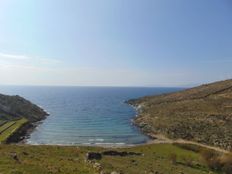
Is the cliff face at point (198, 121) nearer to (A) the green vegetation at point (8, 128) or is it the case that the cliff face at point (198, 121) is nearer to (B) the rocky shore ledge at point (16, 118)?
(B) the rocky shore ledge at point (16, 118)

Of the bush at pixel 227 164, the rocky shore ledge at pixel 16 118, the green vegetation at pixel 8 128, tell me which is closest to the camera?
the bush at pixel 227 164

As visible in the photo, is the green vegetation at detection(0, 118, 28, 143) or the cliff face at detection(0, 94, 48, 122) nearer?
the green vegetation at detection(0, 118, 28, 143)

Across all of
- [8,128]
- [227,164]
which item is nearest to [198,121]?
[8,128]

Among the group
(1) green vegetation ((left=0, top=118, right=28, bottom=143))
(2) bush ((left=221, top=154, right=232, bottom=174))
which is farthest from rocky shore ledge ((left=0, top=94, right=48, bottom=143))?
(2) bush ((left=221, top=154, right=232, bottom=174))

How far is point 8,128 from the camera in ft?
356

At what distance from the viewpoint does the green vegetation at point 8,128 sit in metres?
93.7

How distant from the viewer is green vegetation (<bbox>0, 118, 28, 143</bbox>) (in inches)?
3687

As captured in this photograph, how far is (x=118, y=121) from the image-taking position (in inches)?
5674

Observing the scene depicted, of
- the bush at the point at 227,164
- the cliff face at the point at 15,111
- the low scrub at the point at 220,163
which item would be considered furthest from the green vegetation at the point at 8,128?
the bush at the point at 227,164

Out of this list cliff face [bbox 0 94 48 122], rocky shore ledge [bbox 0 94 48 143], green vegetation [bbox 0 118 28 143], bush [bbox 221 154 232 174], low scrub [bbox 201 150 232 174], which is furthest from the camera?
cliff face [bbox 0 94 48 122]

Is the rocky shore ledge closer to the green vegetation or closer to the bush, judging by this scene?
the green vegetation

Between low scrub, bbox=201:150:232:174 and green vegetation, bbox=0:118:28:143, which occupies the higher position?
low scrub, bbox=201:150:232:174

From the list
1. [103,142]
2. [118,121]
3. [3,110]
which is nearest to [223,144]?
[103,142]

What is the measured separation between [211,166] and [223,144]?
37.6 meters
